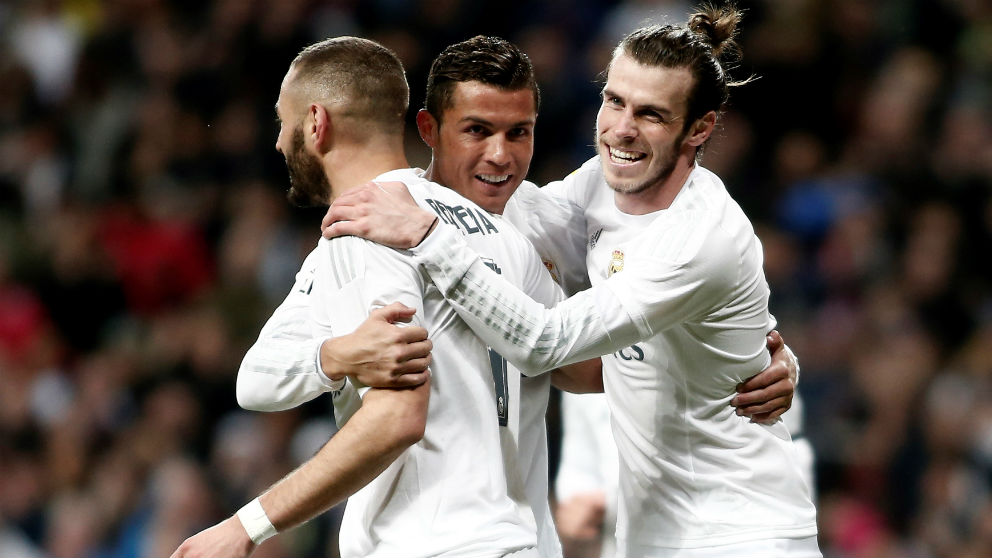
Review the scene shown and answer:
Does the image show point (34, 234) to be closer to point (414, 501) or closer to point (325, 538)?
point (325, 538)

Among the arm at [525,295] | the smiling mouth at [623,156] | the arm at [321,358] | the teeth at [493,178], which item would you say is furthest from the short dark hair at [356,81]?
the smiling mouth at [623,156]

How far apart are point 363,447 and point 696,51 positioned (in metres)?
1.55

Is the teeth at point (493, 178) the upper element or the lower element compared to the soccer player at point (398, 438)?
upper

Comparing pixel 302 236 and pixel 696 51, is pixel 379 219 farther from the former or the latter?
pixel 302 236

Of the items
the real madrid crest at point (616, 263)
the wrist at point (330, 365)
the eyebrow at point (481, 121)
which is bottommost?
the real madrid crest at point (616, 263)

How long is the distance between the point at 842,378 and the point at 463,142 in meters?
4.53

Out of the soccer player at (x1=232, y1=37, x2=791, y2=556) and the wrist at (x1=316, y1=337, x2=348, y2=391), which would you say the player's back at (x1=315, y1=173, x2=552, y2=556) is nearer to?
the wrist at (x1=316, y1=337, x2=348, y2=391)

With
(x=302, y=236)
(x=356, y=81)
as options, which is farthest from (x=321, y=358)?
(x=302, y=236)

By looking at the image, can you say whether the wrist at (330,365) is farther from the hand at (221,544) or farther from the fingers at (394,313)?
the hand at (221,544)

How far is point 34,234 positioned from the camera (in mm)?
9617

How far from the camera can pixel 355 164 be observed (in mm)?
3365

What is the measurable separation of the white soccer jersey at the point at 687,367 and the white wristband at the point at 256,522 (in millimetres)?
866

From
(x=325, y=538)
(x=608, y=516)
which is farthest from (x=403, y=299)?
(x=325, y=538)

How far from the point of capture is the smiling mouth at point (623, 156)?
12.3 ft
